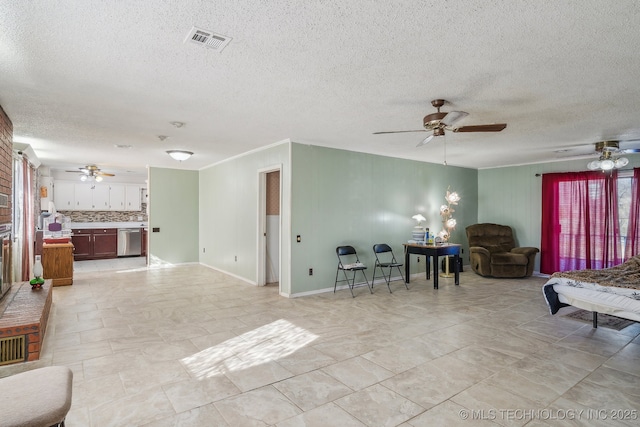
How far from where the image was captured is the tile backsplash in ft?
31.8

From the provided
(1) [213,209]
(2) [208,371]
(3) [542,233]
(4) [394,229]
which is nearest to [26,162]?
(1) [213,209]

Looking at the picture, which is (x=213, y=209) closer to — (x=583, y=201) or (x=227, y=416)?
(x=227, y=416)

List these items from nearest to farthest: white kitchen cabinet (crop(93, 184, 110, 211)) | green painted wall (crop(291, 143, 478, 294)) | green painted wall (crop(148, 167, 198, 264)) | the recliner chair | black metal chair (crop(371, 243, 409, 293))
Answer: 1. green painted wall (crop(291, 143, 478, 294))
2. black metal chair (crop(371, 243, 409, 293))
3. the recliner chair
4. green painted wall (crop(148, 167, 198, 264))
5. white kitchen cabinet (crop(93, 184, 110, 211))

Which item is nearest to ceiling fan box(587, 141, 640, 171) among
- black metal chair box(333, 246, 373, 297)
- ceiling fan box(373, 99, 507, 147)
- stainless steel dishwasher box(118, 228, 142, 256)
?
ceiling fan box(373, 99, 507, 147)

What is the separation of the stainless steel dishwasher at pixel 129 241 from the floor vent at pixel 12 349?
7.28m

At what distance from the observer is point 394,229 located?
6.74 m

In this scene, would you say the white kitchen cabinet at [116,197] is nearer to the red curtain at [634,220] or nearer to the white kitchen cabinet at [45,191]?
the white kitchen cabinet at [45,191]

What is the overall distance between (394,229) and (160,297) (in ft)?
13.9

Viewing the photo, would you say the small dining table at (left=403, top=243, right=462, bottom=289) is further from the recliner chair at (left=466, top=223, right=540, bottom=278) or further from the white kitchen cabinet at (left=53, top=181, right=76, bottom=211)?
the white kitchen cabinet at (left=53, top=181, right=76, bottom=211)

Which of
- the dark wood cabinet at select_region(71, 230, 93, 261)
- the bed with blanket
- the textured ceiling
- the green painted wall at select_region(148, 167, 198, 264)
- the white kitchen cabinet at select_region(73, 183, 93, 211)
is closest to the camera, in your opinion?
the textured ceiling

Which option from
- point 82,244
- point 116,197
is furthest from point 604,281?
point 116,197

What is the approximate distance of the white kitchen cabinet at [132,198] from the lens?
1029 centimetres

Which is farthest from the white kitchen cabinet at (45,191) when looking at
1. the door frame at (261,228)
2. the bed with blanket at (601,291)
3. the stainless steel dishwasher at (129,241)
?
the bed with blanket at (601,291)

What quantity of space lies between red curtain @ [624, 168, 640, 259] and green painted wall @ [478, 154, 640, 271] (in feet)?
2.82
